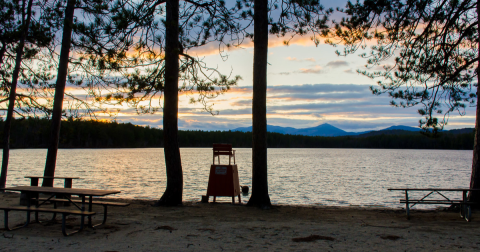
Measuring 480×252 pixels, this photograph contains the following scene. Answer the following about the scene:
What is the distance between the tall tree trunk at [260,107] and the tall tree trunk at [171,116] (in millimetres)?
1881

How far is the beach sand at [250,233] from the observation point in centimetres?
446

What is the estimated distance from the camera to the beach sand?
14.6 ft

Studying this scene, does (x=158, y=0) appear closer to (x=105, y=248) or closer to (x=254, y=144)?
(x=254, y=144)

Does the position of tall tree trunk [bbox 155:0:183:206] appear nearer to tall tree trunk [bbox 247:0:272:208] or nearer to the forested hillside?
tall tree trunk [bbox 247:0:272:208]

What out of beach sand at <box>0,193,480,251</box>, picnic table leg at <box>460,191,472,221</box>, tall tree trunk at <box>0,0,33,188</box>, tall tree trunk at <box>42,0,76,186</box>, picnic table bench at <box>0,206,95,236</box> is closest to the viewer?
beach sand at <box>0,193,480,251</box>

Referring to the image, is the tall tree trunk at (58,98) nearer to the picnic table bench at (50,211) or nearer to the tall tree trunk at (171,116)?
the tall tree trunk at (171,116)

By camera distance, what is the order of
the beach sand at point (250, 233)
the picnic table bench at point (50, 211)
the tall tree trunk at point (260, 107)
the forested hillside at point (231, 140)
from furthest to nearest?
the forested hillside at point (231, 140) → the tall tree trunk at point (260, 107) → the picnic table bench at point (50, 211) → the beach sand at point (250, 233)

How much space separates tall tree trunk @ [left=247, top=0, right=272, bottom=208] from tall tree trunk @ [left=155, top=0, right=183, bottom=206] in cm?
188

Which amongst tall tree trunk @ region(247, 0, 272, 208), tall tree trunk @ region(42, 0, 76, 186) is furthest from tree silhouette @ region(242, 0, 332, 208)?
tall tree trunk @ region(42, 0, 76, 186)

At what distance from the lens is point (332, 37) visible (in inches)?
336

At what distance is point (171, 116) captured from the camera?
8203 mm

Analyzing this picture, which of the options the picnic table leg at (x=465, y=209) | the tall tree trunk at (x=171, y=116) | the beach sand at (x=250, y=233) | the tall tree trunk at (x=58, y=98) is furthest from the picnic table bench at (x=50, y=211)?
the picnic table leg at (x=465, y=209)

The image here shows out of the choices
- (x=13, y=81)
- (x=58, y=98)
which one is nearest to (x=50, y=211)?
(x=58, y=98)

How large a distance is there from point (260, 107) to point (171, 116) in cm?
216
